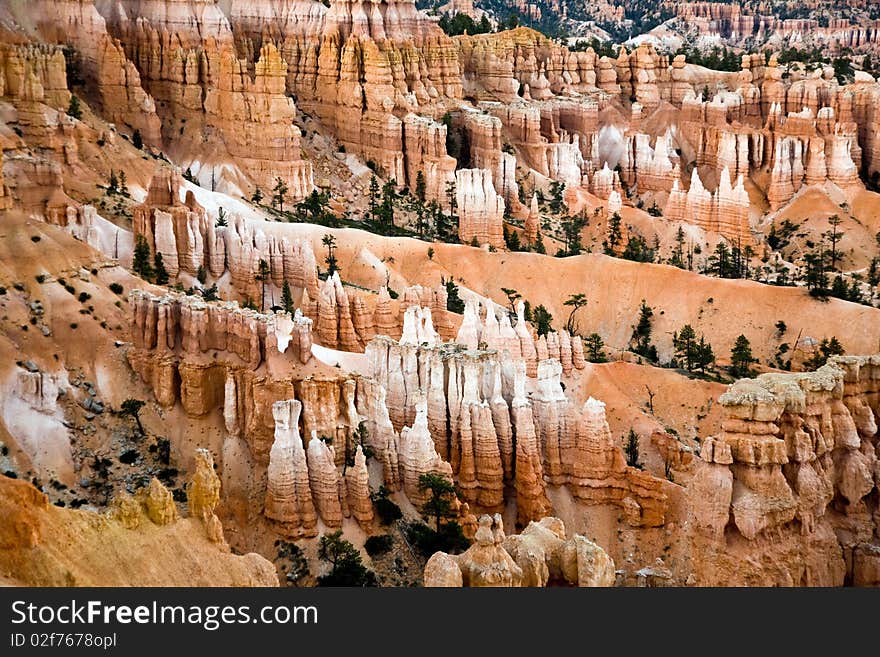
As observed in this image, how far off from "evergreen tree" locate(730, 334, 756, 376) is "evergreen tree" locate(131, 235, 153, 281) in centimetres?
3264

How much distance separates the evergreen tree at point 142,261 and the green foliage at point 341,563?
2303cm

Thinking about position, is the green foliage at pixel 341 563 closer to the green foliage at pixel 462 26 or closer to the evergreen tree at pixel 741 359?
the evergreen tree at pixel 741 359

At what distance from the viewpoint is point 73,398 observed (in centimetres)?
6275

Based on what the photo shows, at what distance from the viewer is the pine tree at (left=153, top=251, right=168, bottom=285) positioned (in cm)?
7806

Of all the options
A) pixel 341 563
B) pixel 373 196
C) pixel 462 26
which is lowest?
pixel 341 563

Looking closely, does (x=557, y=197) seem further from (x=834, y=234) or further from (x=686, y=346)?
(x=686, y=346)

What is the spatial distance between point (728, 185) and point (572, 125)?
830 inches

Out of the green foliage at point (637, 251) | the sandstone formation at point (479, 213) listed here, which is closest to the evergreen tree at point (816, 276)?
the green foliage at point (637, 251)

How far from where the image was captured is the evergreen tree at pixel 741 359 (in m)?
88.5

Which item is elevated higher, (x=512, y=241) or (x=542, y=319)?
(x=512, y=241)

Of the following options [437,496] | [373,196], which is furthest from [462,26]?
[437,496]

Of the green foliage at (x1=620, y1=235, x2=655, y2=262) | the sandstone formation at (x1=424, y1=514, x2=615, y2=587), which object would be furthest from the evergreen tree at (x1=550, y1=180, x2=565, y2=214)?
the sandstone formation at (x1=424, y1=514, x2=615, y2=587)

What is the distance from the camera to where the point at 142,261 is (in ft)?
256

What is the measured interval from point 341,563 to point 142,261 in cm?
2631
